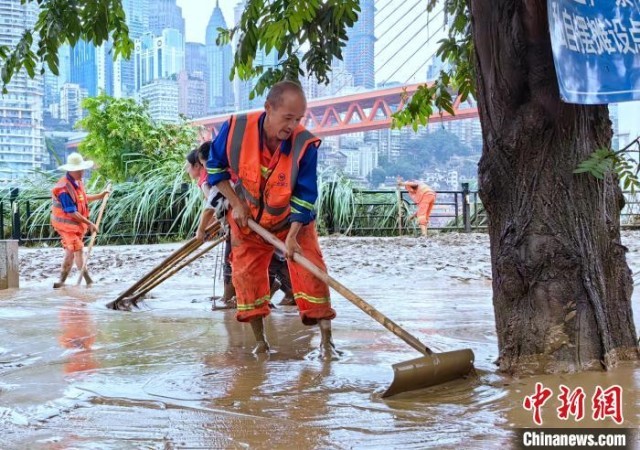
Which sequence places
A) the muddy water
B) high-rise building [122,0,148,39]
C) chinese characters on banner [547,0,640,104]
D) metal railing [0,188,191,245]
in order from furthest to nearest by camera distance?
high-rise building [122,0,148,39] → metal railing [0,188,191,245] → chinese characters on banner [547,0,640,104] → the muddy water

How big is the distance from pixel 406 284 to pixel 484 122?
16.4ft

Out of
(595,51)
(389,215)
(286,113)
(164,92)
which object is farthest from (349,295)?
(164,92)

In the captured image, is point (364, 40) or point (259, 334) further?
point (364, 40)

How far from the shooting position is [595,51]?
3689 millimetres

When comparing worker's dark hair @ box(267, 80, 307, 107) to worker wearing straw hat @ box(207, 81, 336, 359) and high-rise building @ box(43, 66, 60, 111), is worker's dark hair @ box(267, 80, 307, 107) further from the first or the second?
high-rise building @ box(43, 66, 60, 111)

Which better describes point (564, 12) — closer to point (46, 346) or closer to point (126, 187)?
point (46, 346)

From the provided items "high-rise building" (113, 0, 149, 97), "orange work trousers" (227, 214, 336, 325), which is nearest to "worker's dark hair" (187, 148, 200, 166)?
"orange work trousers" (227, 214, 336, 325)

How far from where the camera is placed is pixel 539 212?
3.91m

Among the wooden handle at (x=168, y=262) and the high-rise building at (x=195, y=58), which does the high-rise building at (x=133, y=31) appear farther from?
the wooden handle at (x=168, y=262)

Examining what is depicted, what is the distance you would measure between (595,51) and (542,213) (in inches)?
31.3

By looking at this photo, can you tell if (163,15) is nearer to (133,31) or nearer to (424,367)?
(133,31)

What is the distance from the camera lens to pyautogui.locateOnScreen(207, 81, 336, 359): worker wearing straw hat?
443cm

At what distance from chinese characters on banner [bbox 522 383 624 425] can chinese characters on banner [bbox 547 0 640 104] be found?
1.28m

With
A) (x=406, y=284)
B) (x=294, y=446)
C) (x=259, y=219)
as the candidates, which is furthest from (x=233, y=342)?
(x=406, y=284)
